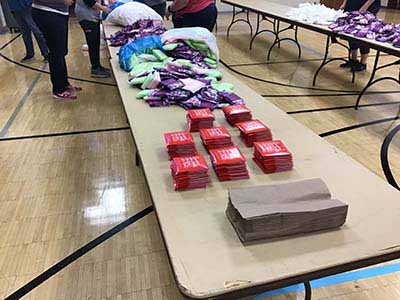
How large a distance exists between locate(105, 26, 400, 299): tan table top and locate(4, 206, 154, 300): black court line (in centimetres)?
71

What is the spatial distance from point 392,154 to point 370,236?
2.06 meters

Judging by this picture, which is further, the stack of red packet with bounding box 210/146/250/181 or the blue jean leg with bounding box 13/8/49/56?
the blue jean leg with bounding box 13/8/49/56

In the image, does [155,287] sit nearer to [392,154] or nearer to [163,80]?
[163,80]

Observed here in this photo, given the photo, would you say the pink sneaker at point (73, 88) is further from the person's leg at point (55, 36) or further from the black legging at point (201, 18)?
the black legging at point (201, 18)

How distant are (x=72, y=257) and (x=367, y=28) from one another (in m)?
3.09

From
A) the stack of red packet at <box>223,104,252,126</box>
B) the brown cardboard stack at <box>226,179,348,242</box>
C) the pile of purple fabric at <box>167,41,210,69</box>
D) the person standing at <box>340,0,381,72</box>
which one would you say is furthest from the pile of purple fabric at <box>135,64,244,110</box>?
the person standing at <box>340,0,381,72</box>

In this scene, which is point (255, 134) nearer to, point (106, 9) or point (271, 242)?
point (271, 242)

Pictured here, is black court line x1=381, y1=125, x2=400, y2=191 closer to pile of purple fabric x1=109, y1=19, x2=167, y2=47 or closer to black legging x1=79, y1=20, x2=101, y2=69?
pile of purple fabric x1=109, y1=19, x2=167, y2=47

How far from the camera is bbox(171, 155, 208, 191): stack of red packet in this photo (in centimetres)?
124

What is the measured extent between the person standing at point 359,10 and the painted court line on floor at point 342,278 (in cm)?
275

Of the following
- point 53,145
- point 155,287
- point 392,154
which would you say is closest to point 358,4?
point 392,154

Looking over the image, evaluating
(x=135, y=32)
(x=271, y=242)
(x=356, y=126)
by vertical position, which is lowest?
(x=356, y=126)

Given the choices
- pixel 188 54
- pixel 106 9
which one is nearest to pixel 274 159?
pixel 188 54

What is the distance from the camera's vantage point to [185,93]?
2.01 metres
